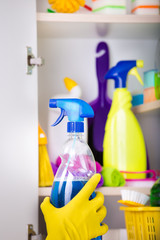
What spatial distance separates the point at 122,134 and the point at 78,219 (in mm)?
433

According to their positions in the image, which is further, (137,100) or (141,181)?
(137,100)

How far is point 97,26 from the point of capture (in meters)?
1.22

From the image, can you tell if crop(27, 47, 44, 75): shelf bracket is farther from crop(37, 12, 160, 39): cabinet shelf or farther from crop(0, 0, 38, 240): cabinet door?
crop(37, 12, 160, 39): cabinet shelf

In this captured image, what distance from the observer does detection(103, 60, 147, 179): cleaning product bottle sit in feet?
3.88

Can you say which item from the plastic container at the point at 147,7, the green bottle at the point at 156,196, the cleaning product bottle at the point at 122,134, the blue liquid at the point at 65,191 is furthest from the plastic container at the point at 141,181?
the plastic container at the point at 147,7

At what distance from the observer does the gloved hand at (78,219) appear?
800 millimetres

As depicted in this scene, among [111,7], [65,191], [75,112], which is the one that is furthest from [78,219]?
[111,7]

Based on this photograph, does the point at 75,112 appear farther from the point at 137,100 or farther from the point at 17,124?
the point at 137,100

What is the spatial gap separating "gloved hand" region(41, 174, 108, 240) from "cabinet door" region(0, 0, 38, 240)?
21 centimetres

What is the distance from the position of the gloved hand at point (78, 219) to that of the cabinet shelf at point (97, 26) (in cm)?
51

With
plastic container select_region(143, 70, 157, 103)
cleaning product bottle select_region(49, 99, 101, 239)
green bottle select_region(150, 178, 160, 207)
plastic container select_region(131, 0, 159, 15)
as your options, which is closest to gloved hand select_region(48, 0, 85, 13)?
plastic container select_region(131, 0, 159, 15)

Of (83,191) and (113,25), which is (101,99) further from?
(83,191)

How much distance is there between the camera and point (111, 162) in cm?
119

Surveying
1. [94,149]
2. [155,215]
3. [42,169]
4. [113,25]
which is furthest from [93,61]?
[155,215]
